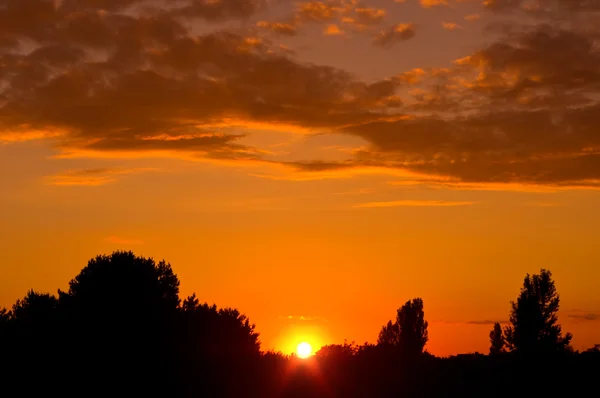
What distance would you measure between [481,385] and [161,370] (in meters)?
15.6

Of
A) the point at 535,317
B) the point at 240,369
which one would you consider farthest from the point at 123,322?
the point at 535,317

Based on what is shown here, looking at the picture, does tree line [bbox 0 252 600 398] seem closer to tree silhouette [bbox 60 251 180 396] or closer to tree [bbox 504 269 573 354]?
tree silhouette [bbox 60 251 180 396]

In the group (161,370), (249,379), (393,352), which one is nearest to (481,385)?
(393,352)

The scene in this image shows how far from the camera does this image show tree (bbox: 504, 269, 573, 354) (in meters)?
80.5

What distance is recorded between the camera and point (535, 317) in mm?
82562

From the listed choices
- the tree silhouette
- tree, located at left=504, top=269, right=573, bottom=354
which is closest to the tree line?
the tree silhouette

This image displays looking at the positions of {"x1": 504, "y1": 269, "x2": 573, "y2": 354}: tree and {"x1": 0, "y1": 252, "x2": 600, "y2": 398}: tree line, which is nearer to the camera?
{"x1": 0, "y1": 252, "x2": 600, "y2": 398}: tree line

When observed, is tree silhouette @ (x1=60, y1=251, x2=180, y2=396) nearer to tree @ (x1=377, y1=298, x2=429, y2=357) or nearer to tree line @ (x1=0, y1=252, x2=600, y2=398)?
tree line @ (x1=0, y1=252, x2=600, y2=398)

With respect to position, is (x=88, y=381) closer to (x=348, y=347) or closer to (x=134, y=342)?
(x=134, y=342)

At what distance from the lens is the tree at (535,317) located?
8050 cm

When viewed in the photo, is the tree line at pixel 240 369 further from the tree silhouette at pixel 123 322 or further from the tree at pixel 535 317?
the tree at pixel 535 317

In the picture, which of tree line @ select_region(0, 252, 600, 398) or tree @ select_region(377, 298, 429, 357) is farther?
tree @ select_region(377, 298, 429, 357)

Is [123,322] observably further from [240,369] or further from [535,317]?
[535,317]

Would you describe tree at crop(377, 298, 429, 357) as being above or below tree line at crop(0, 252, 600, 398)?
above
